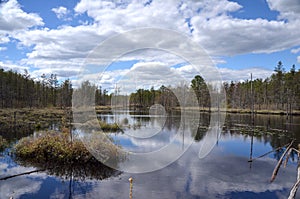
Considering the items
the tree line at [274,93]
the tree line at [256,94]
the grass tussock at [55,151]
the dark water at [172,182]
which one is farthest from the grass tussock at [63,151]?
the tree line at [274,93]

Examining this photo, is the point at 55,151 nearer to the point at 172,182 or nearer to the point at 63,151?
the point at 63,151

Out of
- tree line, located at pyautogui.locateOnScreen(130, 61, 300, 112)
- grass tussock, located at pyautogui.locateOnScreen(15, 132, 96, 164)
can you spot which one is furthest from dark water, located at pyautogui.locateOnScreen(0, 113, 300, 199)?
tree line, located at pyautogui.locateOnScreen(130, 61, 300, 112)

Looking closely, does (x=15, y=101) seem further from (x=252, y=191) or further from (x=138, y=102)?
(x=252, y=191)

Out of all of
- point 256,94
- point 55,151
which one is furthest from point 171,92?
point 55,151

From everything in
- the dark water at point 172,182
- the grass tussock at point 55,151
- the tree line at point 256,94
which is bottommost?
the dark water at point 172,182

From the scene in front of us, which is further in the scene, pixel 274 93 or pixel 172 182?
pixel 274 93

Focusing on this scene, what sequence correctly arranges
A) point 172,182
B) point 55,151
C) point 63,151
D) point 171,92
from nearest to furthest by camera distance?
point 172,182 < point 63,151 < point 55,151 < point 171,92

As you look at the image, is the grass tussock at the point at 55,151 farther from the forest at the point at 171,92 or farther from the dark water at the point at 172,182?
the forest at the point at 171,92

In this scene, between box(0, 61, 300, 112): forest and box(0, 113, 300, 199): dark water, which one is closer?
box(0, 113, 300, 199): dark water

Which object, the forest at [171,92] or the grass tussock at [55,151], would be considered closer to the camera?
the grass tussock at [55,151]

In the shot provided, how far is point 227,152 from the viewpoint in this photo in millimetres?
15609

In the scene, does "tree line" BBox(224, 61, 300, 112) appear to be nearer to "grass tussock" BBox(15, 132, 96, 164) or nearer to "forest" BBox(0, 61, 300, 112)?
"forest" BBox(0, 61, 300, 112)

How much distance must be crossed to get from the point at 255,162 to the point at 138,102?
211 ft

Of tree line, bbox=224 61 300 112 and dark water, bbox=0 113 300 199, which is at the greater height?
tree line, bbox=224 61 300 112
